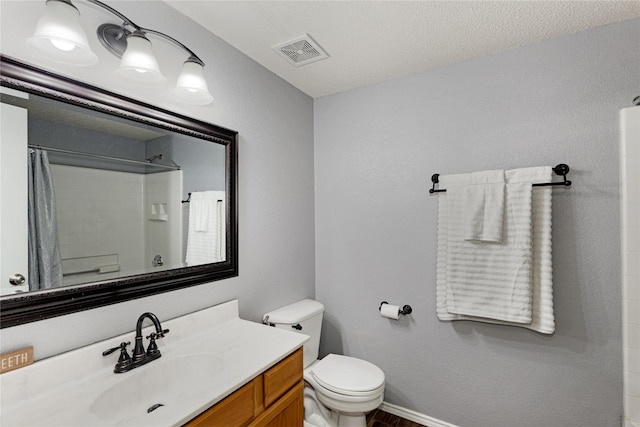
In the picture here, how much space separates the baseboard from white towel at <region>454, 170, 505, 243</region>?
1.24m

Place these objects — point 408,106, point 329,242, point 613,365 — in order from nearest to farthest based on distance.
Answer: point 613,365 < point 408,106 < point 329,242

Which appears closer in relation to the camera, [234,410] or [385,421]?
[234,410]

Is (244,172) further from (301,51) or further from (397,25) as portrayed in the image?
(397,25)

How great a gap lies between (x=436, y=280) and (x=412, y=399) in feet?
2.82

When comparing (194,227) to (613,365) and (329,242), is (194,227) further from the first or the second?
(613,365)

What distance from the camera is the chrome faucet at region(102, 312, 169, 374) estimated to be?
113 cm

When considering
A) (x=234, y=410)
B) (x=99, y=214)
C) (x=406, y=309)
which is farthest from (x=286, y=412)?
(x=99, y=214)

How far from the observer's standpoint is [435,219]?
200 centimetres

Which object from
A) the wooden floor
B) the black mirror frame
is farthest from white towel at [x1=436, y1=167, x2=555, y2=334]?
the black mirror frame

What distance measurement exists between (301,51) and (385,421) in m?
2.48

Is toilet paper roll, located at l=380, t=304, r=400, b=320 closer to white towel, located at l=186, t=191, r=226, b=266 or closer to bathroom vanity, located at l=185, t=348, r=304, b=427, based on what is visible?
bathroom vanity, located at l=185, t=348, r=304, b=427

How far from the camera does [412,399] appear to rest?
207cm

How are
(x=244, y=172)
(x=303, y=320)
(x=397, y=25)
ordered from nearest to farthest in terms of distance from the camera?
(x=397, y=25) → (x=244, y=172) → (x=303, y=320)

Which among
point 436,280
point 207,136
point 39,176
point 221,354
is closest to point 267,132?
point 207,136
